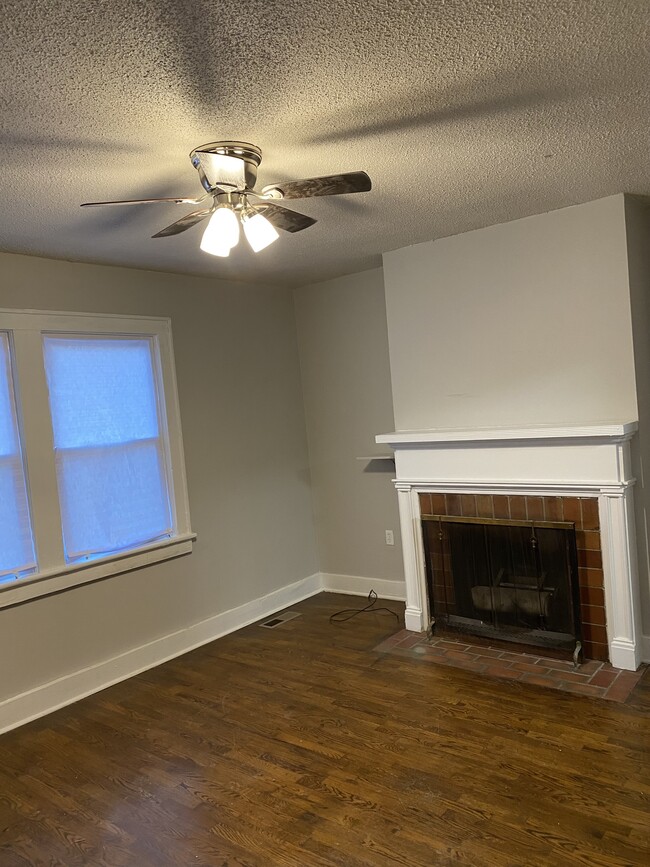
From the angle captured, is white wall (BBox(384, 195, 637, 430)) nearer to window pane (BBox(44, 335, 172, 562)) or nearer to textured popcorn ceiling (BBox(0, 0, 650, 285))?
textured popcorn ceiling (BBox(0, 0, 650, 285))

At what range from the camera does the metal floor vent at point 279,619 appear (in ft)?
14.5

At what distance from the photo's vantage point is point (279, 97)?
187 centimetres

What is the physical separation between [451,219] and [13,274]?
2.27 m

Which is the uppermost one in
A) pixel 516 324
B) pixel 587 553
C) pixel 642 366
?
pixel 516 324

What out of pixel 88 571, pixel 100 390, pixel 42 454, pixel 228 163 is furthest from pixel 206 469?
pixel 228 163

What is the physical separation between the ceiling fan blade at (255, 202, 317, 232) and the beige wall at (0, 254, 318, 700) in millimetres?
1733

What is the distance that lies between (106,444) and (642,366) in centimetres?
290

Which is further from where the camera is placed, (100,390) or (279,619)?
(279,619)

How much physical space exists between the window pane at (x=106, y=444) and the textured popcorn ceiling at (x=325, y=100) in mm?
780

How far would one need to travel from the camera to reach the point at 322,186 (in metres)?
2.07

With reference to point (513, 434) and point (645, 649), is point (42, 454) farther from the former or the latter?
point (645, 649)

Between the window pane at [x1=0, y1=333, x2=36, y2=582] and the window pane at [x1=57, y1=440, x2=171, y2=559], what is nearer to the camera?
the window pane at [x1=0, y1=333, x2=36, y2=582]

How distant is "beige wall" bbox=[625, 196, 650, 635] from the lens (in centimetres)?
324

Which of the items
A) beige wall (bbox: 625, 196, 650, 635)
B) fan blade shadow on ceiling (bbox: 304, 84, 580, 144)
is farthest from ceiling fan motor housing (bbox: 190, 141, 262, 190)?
beige wall (bbox: 625, 196, 650, 635)
